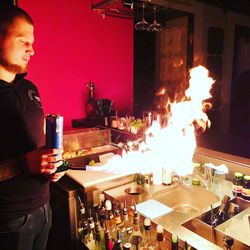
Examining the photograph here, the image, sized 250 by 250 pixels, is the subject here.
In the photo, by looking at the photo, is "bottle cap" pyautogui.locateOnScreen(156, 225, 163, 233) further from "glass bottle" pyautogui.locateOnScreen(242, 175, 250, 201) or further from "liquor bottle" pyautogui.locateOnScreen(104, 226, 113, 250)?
"glass bottle" pyautogui.locateOnScreen(242, 175, 250, 201)

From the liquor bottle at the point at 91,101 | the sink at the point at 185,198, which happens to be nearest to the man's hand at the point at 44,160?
the sink at the point at 185,198

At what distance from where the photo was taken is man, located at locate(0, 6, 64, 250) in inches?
49.3

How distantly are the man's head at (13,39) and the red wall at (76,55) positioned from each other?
1.74 metres

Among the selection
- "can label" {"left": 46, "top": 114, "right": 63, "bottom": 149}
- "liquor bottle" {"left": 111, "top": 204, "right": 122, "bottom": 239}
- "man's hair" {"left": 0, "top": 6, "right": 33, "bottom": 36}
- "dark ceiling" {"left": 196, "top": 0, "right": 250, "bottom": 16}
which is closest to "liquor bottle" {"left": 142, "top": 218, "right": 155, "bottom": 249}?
"liquor bottle" {"left": 111, "top": 204, "right": 122, "bottom": 239}

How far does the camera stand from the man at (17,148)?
1.25m

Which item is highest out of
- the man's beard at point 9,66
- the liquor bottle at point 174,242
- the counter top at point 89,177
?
the man's beard at point 9,66

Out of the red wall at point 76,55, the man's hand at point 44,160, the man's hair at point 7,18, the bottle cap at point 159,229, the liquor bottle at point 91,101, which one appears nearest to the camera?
the man's hand at point 44,160

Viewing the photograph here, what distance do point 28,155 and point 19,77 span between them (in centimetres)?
47

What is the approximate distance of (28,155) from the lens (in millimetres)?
1213

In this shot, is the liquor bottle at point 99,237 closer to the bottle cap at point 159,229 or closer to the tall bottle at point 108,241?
Answer: the tall bottle at point 108,241

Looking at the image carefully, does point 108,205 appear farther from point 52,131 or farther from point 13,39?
point 13,39

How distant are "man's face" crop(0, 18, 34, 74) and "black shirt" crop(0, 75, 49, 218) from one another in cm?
10

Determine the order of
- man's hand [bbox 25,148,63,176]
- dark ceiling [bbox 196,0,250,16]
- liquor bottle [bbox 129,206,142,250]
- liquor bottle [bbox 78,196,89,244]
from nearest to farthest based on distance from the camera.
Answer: man's hand [bbox 25,148,63,176]
liquor bottle [bbox 129,206,142,250]
liquor bottle [bbox 78,196,89,244]
dark ceiling [bbox 196,0,250,16]

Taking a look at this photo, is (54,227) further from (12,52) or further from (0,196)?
(12,52)
